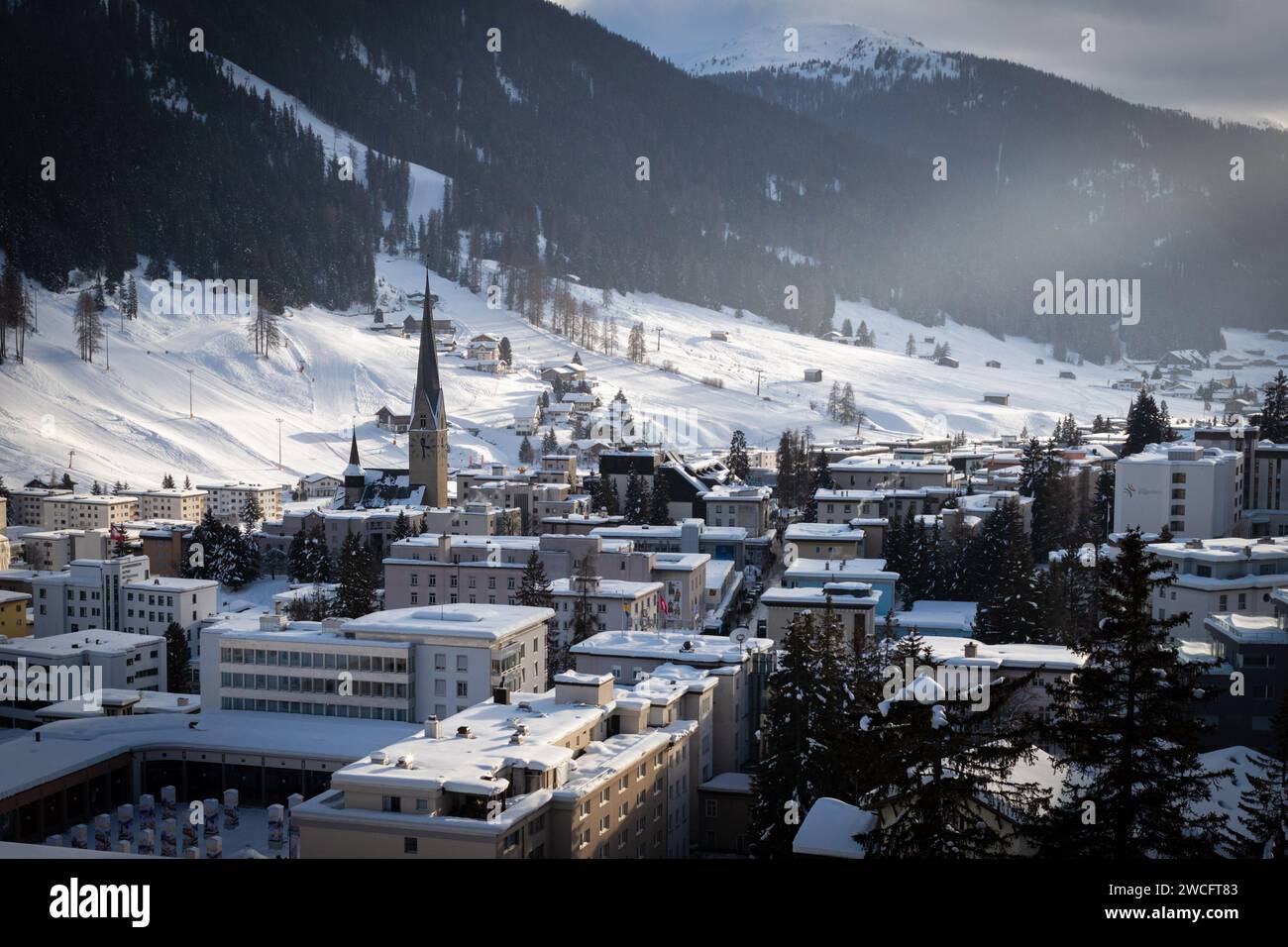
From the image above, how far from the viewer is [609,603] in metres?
29.7

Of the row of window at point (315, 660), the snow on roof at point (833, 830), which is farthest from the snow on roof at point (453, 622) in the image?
the snow on roof at point (833, 830)

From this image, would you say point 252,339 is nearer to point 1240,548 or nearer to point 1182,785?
point 1240,548

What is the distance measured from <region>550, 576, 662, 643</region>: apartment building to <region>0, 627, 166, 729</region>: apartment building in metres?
9.05

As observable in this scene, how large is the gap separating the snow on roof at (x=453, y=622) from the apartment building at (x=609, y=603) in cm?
432

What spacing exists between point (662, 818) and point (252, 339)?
60.6m

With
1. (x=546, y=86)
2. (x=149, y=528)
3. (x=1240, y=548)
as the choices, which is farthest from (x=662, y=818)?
(x=546, y=86)

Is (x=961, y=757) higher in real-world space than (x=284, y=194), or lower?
lower

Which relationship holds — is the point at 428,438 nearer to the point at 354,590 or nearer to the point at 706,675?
the point at 354,590

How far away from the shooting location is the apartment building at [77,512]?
45344 mm

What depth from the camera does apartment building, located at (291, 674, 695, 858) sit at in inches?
504

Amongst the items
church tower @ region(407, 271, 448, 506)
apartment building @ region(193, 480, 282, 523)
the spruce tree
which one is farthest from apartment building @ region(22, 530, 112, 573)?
the spruce tree

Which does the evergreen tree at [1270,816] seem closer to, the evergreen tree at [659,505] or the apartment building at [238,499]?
the evergreen tree at [659,505]

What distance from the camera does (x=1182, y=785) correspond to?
8.39m

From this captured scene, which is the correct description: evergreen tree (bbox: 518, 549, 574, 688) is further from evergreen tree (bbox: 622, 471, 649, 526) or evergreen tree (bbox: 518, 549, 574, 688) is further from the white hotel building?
evergreen tree (bbox: 622, 471, 649, 526)
